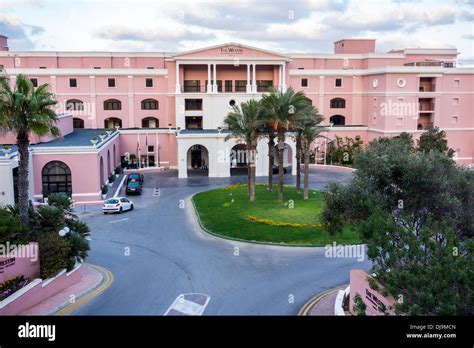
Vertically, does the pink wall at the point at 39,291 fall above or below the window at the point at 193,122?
below

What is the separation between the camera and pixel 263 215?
2909 cm

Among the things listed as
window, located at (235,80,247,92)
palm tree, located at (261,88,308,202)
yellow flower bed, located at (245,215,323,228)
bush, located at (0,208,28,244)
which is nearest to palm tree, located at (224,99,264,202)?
palm tree, located at (261,88,308,202)

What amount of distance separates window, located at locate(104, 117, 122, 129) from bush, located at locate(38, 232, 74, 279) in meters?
39.6

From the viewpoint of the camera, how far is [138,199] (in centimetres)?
3656

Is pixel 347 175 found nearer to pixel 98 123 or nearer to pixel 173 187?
pixel 173 187

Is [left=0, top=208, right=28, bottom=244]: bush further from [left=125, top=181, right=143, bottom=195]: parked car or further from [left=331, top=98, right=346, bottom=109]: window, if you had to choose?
[left=331, top=98, right=346, bottom=109]: window

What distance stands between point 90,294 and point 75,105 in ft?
138

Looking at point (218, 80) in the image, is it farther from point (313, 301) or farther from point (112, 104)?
point (313, 301)

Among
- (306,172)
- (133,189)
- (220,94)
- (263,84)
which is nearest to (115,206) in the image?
(133,189)

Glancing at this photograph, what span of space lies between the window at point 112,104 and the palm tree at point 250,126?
26.3m

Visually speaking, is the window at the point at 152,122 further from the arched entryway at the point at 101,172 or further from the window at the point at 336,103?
the window at the point at 336,103

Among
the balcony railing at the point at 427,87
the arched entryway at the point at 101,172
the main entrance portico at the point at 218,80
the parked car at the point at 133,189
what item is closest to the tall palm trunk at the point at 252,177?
the parked car at the point at 133,189

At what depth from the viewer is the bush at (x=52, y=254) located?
696 inches
